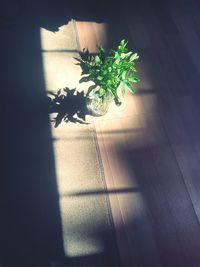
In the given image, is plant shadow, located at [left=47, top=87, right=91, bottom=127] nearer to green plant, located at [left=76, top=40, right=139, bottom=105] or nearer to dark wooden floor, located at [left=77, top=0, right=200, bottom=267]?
dark wooden floor, located at [left=77, top=0, right=200, bottom=267]

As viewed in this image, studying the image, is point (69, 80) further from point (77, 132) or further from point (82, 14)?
point (82, 14)

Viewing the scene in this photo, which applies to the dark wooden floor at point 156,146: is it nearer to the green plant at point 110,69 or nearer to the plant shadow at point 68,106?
the plant shadow at point 68,106

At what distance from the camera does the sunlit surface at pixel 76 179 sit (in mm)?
2314

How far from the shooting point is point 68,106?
297 centimetres

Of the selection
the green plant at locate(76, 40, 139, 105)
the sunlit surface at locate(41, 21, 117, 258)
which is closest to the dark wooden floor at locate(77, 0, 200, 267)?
the sunlit surface at locate(41, 21, 117, 258)

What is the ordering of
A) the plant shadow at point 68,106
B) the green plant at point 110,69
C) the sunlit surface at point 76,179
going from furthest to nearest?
the plant shadow at point 68,106 < the green plant at point 110,69 < the sunlit surface at point 76,179

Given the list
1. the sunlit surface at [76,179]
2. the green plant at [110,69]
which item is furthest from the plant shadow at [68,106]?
the green plant at [110,69]

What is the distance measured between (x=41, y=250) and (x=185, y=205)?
1.25 meters

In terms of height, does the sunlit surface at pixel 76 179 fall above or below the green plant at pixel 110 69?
below

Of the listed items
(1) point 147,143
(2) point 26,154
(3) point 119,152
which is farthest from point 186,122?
(2) point 26,154

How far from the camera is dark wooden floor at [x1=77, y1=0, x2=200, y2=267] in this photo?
2344 millimetres

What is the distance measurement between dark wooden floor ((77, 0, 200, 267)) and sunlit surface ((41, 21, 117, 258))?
113 millimetres

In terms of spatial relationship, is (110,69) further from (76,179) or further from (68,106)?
(76,179)

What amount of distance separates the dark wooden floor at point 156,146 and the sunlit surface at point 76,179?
0.11m
